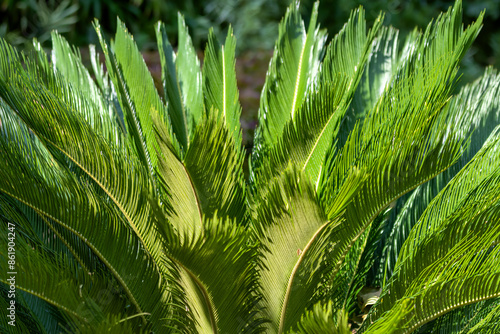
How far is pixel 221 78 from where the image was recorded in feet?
7.97

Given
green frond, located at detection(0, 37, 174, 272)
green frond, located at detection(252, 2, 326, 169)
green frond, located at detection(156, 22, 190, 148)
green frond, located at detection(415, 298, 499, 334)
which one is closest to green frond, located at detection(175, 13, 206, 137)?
green frond, located at detection(156, 22, 190, 148)

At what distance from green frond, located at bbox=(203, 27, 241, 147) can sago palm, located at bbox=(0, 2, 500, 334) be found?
0.36 metres

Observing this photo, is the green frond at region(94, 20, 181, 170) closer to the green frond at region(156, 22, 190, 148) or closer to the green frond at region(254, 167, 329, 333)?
the green frond at region(156, 22, 190, 148)

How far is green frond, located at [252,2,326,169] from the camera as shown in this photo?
223 centimetres

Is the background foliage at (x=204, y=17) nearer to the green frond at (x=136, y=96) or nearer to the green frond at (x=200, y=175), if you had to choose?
the green frond at (x=136, y=96)

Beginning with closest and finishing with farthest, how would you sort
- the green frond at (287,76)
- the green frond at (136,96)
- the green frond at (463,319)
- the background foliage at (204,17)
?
the green frond at (463,319), the green frond at (136,96), the green frond at (287,76), the background foliage at (204,17)

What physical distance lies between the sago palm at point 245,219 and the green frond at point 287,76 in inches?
7.9

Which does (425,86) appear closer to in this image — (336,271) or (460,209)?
(460,209)

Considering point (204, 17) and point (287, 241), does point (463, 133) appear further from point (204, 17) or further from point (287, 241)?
point (204, 17)

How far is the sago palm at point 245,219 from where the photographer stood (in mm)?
1386

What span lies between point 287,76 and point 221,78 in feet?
0.98

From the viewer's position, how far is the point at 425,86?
5.57ft

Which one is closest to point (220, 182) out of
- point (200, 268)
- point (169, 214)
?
point (169, 214)

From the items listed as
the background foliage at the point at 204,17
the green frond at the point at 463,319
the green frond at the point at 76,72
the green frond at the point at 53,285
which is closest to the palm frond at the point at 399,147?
the green frond at the point at 463,319
